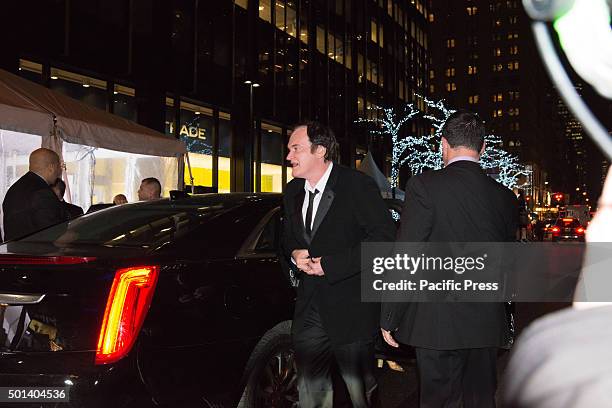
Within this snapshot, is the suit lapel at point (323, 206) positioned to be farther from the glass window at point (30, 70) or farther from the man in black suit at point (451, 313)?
the glass window at point (30, 70)

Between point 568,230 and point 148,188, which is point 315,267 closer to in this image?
point 148,188

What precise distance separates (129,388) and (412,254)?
56.3 inches

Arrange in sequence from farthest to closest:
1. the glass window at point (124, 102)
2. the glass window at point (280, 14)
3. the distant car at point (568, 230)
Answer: the distant car at point (568, 230) < the glass window at point (280, 14) < the glass window at point (124, 102)

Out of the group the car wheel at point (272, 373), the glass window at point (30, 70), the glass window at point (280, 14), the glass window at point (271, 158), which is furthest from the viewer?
the glass window at point (280, 14)

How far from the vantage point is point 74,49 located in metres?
18.0

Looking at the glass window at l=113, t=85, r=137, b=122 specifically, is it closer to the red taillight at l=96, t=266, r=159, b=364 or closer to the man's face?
the man's face

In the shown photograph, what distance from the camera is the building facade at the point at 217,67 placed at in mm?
17859

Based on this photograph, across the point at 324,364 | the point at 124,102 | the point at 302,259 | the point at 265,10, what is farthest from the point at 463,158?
the point at 265,10

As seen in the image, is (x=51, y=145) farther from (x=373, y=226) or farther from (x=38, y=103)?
(x=373, y=226)

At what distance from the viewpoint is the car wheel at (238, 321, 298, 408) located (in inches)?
138

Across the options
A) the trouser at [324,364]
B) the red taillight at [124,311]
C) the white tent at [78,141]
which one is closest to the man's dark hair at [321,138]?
the trouser at [324,364]

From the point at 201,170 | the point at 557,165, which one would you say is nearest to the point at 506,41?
the point at 557,165

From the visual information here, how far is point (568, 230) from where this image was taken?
31.2 meters

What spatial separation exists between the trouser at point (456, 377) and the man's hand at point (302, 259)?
71 cm
